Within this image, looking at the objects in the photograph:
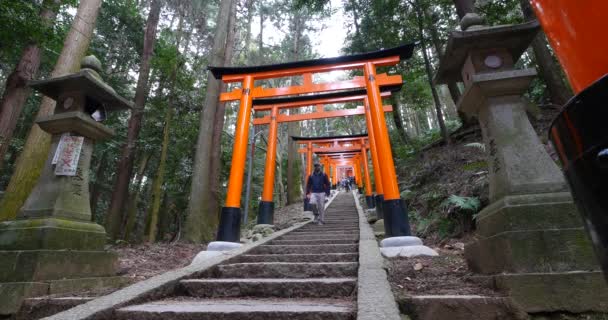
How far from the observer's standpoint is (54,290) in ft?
11.0

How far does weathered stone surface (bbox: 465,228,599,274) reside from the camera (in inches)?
93.0

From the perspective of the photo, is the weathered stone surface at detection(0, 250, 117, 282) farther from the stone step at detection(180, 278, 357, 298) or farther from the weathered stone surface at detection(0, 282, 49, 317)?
the stone step at detection(180, 278, 357, 298)

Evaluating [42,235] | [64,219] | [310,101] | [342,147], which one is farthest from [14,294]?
[342,147]

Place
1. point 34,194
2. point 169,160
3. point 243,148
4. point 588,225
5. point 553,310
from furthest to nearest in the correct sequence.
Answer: point 169,160
point 243,148
point 34,194
point 553,310
point 588,225

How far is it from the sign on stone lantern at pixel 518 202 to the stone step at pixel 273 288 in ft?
4.25

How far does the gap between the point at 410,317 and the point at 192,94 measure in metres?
10.3

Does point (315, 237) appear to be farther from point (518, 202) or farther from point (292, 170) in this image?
point (292, 170)

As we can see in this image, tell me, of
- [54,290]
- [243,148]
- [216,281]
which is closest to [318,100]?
[243,148]

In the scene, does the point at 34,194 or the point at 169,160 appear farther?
the point at 169,160

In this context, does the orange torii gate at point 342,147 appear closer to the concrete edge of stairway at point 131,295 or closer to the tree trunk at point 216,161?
the tree trunk at point 216,161

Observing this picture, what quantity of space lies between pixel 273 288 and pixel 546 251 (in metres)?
2.37

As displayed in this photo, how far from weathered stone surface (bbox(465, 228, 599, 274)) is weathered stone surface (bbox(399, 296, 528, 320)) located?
29 centimetres

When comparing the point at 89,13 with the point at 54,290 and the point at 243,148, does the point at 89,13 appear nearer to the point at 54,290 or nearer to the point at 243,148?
the point at 243,148

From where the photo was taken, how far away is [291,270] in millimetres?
3713
